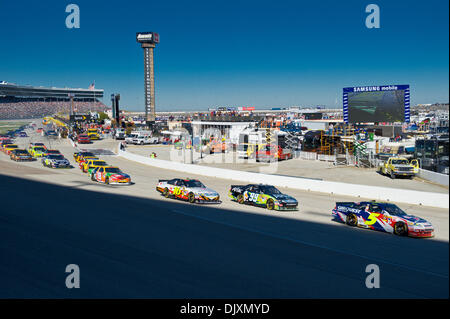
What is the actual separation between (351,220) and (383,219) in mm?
1361

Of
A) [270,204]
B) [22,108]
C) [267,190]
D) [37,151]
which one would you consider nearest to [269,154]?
[267,190]

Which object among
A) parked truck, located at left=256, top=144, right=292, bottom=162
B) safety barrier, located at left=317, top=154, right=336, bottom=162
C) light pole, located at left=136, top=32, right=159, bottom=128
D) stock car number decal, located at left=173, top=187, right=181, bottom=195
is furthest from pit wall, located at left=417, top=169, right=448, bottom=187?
light pole, located at left=136, top=32, right=159, bottom=128

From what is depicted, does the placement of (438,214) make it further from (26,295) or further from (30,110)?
(30,110)

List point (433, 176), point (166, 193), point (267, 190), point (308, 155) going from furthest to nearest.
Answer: point (308, 155), point (433, 176), point (166, 193), point (267, 190)

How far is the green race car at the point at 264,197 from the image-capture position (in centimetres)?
1828

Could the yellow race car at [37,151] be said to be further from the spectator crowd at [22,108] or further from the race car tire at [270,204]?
the spectator crowd at [22,108]

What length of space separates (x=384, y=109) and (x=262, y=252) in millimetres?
33627

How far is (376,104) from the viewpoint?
4081cm

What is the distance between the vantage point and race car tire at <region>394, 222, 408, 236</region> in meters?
14.0

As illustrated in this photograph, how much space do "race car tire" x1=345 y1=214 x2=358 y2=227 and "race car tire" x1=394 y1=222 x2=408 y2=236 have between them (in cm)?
159

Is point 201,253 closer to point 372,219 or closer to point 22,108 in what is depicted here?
point 372,219

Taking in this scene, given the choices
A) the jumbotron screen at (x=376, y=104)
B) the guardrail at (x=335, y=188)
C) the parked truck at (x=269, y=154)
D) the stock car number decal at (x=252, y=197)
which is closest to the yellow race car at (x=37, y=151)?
the guardrail at (x=335, y=188)

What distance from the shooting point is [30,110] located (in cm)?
18500
